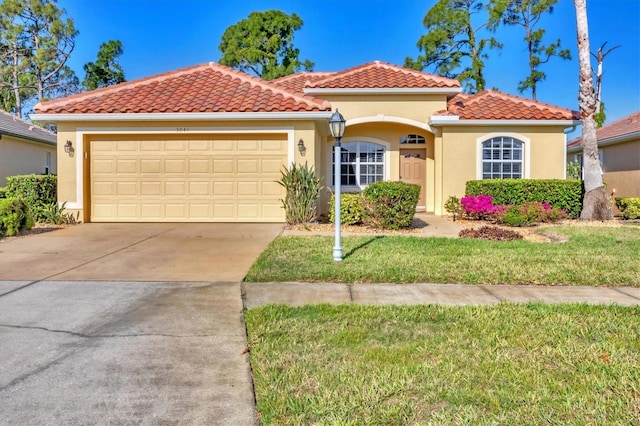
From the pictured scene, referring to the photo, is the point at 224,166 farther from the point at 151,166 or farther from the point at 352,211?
the point at 352,211

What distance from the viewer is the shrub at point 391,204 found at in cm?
1077

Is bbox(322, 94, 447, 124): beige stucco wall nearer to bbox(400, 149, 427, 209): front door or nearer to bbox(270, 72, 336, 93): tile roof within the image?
bbox(400, 149, 427, 209): front door

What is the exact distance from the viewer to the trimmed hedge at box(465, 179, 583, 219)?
533 inches

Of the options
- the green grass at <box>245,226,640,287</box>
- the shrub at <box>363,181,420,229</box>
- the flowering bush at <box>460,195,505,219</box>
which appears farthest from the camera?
the flowering bush at <box>460,195,505,219</box>

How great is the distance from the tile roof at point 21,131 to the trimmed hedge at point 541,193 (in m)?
17.6

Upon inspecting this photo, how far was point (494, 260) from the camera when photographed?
23.7 ft

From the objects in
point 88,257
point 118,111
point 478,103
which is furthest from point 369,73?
point 88,257

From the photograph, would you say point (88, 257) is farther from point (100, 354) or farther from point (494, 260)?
point (494, 260)

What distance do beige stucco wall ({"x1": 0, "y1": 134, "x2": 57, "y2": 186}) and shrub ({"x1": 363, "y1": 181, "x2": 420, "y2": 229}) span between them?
49.0 feet

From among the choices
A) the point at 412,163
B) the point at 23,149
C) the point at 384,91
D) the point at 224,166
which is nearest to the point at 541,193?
the point at 412,163

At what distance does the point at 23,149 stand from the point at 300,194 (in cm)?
1427

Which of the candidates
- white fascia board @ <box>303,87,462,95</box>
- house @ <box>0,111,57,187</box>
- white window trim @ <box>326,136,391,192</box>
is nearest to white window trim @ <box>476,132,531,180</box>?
white fascia board @ <box>303,87,462,95</box>

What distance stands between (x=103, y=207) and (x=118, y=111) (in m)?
2.68

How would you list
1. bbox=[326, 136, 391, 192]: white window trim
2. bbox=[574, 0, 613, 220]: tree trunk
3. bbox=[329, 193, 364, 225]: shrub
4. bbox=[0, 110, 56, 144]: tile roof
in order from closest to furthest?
bbox=[329, 193, 364, 225]: shrub → bbox=[574, 0, 613, 220]: tree trunk → bbox=[326, 136, 391, 192]: white window trim → bbox=[0, 110, 56, 144]: tile roof
